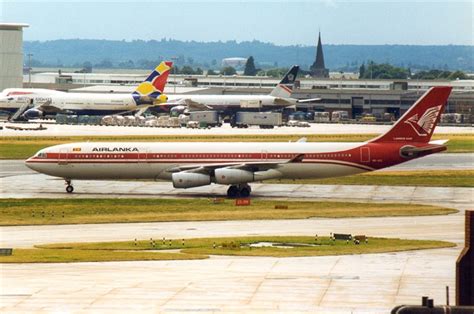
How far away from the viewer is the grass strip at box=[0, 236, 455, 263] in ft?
182

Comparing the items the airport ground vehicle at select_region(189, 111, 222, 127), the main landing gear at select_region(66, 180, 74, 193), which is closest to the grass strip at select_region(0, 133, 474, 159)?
the airport ground vehicle at select_region(189, 111, 222, 127)

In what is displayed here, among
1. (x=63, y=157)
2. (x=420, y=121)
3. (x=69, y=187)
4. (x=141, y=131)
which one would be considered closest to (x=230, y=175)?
(x=63, y=157)

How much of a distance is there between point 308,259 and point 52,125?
138 m

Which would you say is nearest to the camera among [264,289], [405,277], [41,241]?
[264,289]

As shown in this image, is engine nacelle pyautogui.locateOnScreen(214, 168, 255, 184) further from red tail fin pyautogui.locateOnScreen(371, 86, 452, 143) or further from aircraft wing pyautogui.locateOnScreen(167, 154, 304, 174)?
red tail fin pyautogui.locateOnScreen(371, 86, 452, 143)

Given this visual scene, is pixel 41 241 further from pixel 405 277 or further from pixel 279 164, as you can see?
Answer: pixel 279 164

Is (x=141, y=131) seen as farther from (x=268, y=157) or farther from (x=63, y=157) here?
(x=268, y=157)

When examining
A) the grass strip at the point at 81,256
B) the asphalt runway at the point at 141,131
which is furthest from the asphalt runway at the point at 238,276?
the asphalt runway at the point at 141,131

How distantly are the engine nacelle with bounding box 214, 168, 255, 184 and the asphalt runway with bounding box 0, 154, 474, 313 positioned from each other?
12.7 meters

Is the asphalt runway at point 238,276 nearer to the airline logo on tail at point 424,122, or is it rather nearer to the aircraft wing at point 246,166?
the airline logo on tail at point 424,122

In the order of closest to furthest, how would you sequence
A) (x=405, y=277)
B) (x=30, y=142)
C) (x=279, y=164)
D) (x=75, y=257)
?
(x=405, y=277), (x=75, y=257), (x=279, y=164), (x=30, y=142)

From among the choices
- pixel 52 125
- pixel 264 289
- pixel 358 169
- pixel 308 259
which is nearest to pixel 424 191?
pixel 358 169

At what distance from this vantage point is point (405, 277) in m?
50.4

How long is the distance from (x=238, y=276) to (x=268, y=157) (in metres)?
35.7
